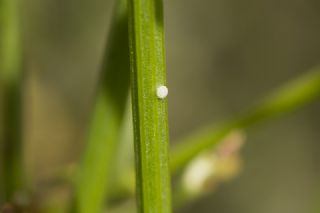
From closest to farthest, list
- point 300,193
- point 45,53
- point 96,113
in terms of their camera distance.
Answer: point 96,113, point 45,53, point 300,193

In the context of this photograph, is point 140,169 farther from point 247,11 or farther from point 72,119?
point 247,11

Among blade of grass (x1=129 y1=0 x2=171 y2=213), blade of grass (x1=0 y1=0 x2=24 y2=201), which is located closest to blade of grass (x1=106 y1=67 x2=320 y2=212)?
blade of grass (x1=0 y1=0 x2=24 y2=201)

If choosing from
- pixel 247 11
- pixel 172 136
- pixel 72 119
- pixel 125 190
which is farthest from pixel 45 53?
pixel 125 190

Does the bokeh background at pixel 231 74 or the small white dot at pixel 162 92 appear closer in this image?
the small white dot at pixel 162 92

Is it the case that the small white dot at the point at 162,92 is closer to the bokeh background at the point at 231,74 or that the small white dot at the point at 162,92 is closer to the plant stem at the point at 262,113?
the plant stem at the point at 262,113

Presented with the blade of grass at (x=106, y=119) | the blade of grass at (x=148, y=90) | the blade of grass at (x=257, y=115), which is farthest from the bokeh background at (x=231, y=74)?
the blade of grass at (x=148, y=90)
